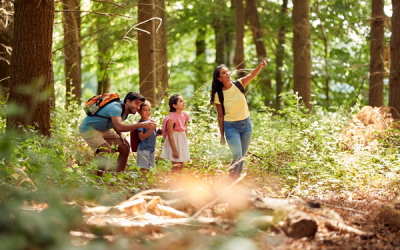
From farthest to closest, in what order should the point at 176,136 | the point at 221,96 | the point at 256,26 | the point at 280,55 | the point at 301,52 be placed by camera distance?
1. the point at 280,55
2. the point at 256,26
3. the point at 301,52
4. the point at 176,136
5. the point at 221,96

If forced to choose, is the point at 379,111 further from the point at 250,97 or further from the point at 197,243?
the point at 250,97

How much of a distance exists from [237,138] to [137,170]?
161 cm

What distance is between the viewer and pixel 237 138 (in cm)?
702

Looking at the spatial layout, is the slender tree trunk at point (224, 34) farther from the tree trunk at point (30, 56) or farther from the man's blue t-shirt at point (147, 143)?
the tree trunk at point (30, 56)

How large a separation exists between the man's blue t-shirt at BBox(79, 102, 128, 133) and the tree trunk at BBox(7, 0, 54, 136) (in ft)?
2.37

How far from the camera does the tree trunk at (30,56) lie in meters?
7.09

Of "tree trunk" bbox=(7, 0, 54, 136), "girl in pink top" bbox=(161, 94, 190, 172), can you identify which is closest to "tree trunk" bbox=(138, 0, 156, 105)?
"girl in pink top" bbox=(161, 94, 190, 172)

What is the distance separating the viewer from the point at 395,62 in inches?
476

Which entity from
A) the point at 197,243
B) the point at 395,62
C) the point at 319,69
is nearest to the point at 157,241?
the point at 197,243

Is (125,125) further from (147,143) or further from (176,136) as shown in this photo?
(176,136)

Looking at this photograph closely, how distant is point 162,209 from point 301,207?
1436 millimetres

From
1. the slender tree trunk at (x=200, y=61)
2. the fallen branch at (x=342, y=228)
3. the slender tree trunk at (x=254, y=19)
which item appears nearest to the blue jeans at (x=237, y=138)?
the fallen branch at (x=342, y=228)

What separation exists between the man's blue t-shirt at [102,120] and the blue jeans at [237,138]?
5.62ft

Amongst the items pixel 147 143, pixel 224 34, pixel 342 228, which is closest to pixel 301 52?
pixel 147 143
